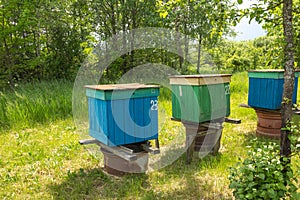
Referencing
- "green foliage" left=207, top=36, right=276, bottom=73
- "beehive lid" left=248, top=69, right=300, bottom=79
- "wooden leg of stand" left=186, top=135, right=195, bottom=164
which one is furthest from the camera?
"green foliage" left=207, top=36, right=276, bottom=73

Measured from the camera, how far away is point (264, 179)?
212 centimetres

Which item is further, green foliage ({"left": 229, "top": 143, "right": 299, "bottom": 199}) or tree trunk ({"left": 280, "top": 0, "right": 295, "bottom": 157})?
tree trunk ({"left": 280, "top": 0, "right": 295, "bottom": 157})

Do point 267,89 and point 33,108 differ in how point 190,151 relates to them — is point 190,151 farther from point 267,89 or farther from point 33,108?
point 33,108

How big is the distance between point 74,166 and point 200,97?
73.2 inches

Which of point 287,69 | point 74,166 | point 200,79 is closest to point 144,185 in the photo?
point 74,166

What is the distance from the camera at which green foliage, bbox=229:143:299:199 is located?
2.02 meters

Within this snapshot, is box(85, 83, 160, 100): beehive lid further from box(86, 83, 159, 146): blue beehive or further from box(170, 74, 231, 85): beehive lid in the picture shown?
box(170, 74, 231, 85): beehive lid

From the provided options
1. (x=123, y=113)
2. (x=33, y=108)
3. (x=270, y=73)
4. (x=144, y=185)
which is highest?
(x=270, y=73)

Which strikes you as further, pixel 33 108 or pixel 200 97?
pixel 33 108

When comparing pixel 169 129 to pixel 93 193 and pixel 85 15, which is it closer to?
pixel 93 193

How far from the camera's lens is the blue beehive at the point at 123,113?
9.18ft

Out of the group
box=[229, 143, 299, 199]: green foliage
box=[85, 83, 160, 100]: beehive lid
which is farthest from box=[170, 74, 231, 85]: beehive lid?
box=[229, 143, 299, 199]: green foliage

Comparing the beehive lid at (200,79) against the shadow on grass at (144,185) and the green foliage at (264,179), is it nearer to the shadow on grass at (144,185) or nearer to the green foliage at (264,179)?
the shadow on grass at (144,185)

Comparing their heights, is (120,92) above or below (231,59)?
below
